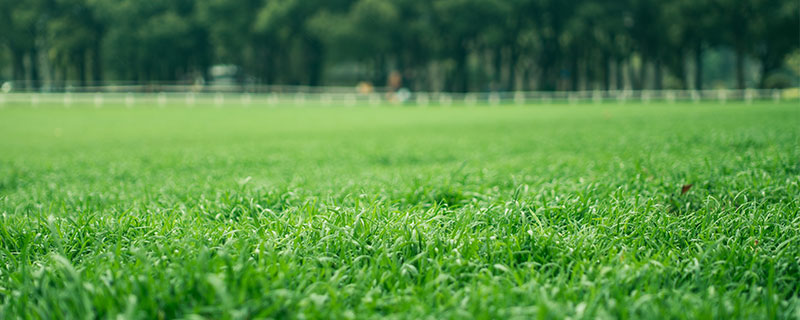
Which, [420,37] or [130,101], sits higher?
[420,37]

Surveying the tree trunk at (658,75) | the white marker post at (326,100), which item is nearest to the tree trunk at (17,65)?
the white marker post at (326,100)

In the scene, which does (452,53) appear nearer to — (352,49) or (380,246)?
(352,49)

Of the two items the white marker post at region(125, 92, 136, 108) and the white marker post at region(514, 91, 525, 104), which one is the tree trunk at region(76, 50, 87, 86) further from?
the white marker post at region(514, 91, 525, 104)

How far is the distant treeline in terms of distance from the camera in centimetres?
5031

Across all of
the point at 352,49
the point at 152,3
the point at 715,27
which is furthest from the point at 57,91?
the point at 715,27

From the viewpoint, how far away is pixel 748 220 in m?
2.92

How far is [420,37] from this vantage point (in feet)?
188

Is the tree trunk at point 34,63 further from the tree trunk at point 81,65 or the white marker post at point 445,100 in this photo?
the white marker post at point 445,100

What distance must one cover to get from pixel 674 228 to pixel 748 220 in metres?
0.38

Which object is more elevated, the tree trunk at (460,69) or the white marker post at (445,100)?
the tree trunk at (460,69)

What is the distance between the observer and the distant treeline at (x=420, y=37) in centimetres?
5031

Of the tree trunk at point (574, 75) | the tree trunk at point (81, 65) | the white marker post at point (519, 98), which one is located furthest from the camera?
the tree trunk at point (81, 65)

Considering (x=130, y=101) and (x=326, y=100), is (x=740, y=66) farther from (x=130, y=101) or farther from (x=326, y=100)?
(x=130, y=101)

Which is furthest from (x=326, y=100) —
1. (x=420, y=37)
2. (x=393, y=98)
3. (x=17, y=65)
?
(x=17, y=65)
